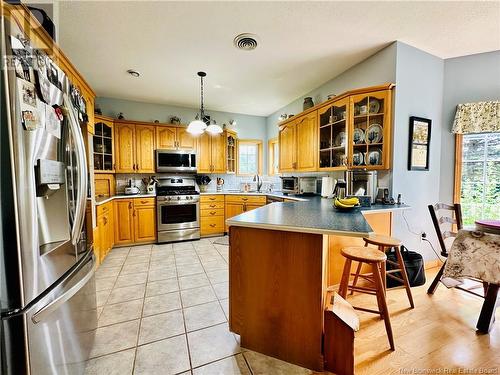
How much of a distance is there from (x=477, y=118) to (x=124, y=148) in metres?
5.32

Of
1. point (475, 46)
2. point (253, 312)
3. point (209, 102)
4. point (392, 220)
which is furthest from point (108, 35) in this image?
point (475, 46)

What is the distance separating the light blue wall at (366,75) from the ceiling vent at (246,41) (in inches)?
57.5

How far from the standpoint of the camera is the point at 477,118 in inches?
106

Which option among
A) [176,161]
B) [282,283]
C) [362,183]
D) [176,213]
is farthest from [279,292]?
[176,161]

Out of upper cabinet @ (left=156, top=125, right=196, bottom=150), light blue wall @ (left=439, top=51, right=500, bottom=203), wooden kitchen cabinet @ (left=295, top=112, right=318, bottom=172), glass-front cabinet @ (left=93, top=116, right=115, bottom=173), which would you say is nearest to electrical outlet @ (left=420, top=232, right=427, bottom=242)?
light blue wall @ (left=439, top=51, right=500, bottom=203)

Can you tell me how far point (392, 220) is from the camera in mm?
2508

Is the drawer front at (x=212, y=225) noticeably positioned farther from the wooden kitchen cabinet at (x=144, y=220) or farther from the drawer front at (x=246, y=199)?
the wooden kitchen cabinet at (x=144, y=220)

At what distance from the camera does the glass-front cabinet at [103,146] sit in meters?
3.83

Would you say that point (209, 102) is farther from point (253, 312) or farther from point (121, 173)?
point (253, 312)

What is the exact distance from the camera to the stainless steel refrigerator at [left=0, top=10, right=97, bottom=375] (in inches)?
31.5

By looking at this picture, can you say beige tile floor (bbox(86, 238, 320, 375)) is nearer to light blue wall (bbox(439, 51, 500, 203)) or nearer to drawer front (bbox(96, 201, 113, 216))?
drawer front (bbox(96, 201, 113, 216))

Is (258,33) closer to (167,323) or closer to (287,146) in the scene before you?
(287,146)

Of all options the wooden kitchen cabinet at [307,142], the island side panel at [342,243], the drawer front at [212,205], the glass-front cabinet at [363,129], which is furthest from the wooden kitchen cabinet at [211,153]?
the island side panel at [342,243]

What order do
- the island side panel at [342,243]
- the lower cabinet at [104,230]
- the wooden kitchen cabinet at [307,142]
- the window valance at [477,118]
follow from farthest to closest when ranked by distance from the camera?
the wooden kitchen cabinet at [307,142] → the lower cabinet at [104,230] → the window valance at [477,118] → the island side panel at [342,243]
